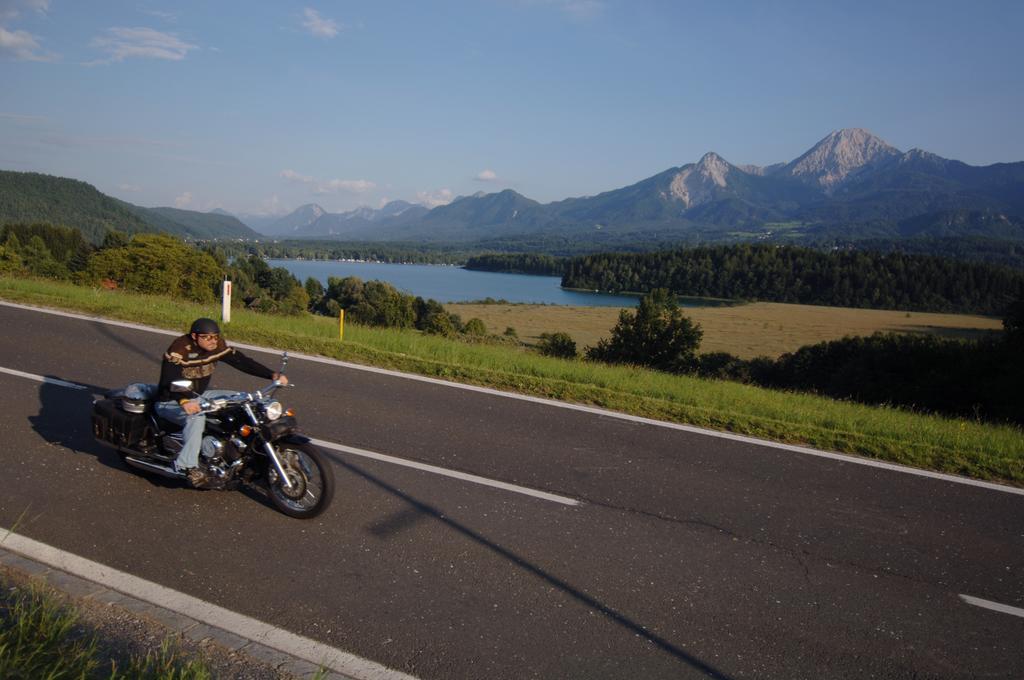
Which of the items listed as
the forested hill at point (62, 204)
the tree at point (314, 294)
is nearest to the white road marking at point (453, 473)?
the tree at point (314, 294)

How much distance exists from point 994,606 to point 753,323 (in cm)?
7740

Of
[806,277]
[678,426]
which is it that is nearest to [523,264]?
[806,277]

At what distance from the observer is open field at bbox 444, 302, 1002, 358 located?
59.4 m

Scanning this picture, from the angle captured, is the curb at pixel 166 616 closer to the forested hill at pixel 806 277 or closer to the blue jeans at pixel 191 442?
the blue jeans at pixel 191 442

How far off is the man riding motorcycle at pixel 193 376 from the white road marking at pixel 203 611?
1087mm

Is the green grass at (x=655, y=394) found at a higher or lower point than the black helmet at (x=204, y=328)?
lower

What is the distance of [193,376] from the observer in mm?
5934

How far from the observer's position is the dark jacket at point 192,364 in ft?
19.1

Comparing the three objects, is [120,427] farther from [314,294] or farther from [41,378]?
[314,294]

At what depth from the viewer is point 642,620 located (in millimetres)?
4180

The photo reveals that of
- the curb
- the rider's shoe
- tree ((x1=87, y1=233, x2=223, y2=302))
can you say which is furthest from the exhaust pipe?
tree ((x1=87, y1=233, x2=223, y2=302))

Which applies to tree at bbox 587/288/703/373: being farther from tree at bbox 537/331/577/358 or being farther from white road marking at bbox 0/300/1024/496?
white road marking at bbox 0/300/1024/496

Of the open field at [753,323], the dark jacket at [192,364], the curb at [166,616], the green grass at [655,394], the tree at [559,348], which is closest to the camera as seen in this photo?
the curb at [166,616]

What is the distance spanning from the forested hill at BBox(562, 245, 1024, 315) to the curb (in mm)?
94261
